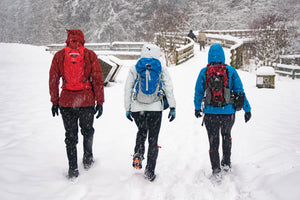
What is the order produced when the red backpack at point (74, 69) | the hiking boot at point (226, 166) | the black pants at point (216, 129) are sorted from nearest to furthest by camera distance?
the red backpack at point (74, 69)
the black pants at point (216, 129)
the hiking boot at point (226, 166)

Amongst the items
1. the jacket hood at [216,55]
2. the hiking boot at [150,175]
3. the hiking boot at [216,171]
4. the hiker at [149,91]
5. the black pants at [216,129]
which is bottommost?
the hiking boot at [150,175]

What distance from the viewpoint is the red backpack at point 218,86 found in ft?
9.04

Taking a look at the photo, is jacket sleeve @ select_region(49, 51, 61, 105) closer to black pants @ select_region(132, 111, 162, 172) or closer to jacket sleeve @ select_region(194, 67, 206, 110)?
black pants @ select_region(132, 111, 162, 172)

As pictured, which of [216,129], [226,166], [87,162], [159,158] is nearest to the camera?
[216,129]

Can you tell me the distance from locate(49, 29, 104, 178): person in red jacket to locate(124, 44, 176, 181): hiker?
1.45 ft

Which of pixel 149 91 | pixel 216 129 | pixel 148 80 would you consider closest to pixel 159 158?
pixel 216 129

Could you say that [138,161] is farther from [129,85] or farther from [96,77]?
[96,77]

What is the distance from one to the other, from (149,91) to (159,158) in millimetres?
1521

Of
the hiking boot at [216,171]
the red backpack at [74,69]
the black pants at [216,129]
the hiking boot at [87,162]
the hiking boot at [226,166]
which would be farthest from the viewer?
the hiking boot at [87,162]

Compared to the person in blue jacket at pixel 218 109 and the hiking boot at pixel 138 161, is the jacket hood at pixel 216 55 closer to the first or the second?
the person in blue jacket at pixel 218 109

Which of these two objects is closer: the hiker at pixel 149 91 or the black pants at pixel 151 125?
the hiker at pixel 149 91

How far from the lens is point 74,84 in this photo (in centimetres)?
280

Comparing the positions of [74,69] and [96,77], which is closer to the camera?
[74,69]

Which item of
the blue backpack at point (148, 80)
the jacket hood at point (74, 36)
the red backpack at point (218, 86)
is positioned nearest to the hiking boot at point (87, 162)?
the blue backpack at point (148, 80)
